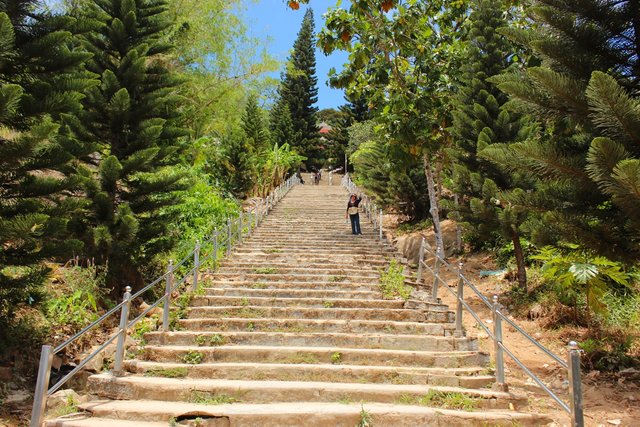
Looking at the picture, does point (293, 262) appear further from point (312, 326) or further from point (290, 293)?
point (312, 326)

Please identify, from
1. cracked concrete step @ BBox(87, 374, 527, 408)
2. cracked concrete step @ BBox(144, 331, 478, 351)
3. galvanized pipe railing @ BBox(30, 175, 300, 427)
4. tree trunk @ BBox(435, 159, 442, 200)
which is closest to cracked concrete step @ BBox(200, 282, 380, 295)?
galvanized pipe railing @ BBox(30, 175, 300, 427)

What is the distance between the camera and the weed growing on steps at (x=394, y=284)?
7773 mm

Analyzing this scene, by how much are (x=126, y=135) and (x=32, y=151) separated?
3.99 metres

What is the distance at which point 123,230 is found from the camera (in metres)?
8.95

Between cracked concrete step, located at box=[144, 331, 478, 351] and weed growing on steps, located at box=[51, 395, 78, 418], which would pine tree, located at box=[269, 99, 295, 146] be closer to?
cracked concrete step, located at box=[144, 331, 478, 351]

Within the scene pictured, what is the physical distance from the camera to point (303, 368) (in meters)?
5.27

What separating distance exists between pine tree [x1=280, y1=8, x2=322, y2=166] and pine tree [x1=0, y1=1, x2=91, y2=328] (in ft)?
104

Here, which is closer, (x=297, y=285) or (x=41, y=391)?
(x=41, y=391)

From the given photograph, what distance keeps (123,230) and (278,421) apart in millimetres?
6072

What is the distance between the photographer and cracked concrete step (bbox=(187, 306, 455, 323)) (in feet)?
22.6

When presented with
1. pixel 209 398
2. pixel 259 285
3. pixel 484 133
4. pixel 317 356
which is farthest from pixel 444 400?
pixel 484 133

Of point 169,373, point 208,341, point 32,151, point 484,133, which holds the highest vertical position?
point 484,133

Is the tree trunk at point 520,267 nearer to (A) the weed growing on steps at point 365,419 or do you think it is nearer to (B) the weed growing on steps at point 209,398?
(A) the weed growing on steps at point 365,419

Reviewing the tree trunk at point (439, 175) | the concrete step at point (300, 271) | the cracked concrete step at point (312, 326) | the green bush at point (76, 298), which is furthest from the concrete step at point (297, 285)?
the tree trunk at point (439, 175)
